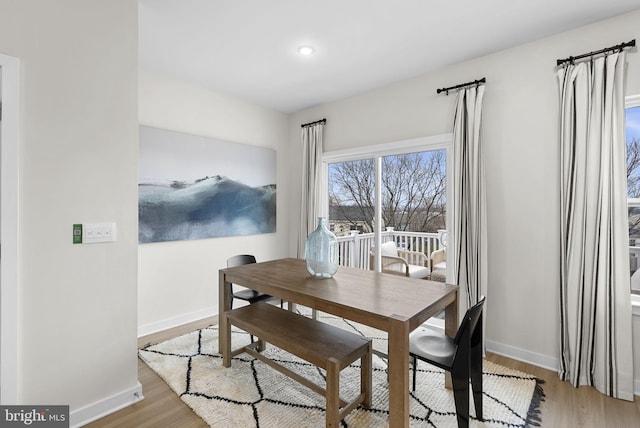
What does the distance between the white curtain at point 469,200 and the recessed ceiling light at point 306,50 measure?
4.64 feet

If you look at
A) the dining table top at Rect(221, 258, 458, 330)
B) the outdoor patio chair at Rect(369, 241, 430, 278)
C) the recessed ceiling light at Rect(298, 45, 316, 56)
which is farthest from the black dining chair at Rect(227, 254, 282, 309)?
the recessed ceiling light at Rect(298, 45, 316, 56)

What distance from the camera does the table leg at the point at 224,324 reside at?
2.39m

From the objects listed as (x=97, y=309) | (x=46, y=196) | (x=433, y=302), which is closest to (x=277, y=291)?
(x=433, y=302)

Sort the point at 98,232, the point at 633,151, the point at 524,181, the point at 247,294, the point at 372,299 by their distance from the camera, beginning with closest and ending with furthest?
the point at 372,299 → the point at 98,232 → the point at 633,151 → the point at 524,181 → the point at 247,294

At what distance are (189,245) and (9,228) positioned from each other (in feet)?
6.14

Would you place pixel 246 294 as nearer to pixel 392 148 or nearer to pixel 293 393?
pixel 293 393

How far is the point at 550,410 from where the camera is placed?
6.31 feet

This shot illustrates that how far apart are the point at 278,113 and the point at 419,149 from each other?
213 cm

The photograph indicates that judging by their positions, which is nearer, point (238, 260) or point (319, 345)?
point (319, 345)

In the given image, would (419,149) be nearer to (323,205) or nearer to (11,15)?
(323,205)

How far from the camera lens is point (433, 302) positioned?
66.6 inches

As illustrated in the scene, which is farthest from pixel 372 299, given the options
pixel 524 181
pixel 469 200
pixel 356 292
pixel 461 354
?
pixel 524 181

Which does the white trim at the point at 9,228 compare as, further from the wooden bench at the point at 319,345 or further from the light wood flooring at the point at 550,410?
the wooden bench at the point at 319,345

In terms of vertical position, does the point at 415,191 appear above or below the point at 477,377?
above
